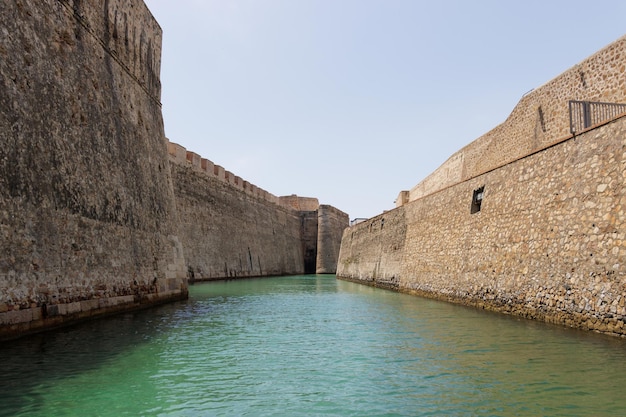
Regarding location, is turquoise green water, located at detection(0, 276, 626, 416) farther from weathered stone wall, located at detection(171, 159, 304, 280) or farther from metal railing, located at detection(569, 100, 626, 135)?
weathered stone wall, located at detection(171, 159, 304, 280)

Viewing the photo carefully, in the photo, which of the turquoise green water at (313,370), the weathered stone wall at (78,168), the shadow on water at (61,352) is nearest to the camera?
the turquoise green water at (313,370)

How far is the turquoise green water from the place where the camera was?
3.71m

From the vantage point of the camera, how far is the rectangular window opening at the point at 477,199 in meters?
10.7

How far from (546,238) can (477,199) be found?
341 cm

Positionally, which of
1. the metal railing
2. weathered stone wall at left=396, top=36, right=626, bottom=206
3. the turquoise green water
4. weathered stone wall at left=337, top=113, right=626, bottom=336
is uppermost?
weathered stone wall at left=396, top=36, right=626, bottom=206

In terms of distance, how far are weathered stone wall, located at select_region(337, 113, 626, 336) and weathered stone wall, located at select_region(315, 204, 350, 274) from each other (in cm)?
2530

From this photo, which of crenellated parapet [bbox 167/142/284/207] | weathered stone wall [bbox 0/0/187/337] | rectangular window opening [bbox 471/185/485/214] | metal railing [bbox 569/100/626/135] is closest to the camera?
weathered stone wall [bbox 0/0/187/337]

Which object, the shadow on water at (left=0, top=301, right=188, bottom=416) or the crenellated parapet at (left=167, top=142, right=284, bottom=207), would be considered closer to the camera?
the shadow on water at (left=0, top=301, right=188, bottom=416)

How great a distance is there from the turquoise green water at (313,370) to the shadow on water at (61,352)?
0.6 inches

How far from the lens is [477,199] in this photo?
10891 millimetres

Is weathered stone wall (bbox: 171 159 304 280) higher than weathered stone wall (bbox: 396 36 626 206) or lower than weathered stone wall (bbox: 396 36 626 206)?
lower

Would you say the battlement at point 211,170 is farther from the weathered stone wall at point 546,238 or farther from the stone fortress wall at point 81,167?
the weathered stone wall at point 546,238

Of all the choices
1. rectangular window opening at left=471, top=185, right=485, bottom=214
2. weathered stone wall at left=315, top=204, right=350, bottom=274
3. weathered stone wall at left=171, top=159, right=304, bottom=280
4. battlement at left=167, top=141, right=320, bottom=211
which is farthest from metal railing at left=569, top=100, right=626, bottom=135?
weathered stone wall at left=315, top=204, right=350, bottom=274

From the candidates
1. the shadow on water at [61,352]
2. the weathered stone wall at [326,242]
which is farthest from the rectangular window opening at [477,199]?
the weathered stone wall at [326,242]
